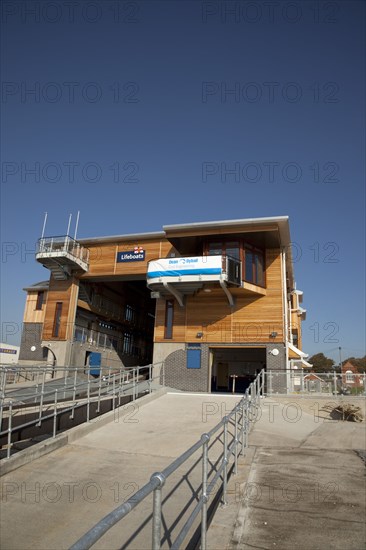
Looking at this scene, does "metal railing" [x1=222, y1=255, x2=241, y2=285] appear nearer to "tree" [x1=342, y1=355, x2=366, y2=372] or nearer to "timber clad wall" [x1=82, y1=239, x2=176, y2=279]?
"timber clad wall" [x1=82, y1=239, x2=176, y2=279]

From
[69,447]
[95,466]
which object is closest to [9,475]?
[95,466]

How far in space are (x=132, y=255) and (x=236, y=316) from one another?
768 cm

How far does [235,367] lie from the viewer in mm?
29531

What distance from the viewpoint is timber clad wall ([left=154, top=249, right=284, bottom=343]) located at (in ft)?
72.8

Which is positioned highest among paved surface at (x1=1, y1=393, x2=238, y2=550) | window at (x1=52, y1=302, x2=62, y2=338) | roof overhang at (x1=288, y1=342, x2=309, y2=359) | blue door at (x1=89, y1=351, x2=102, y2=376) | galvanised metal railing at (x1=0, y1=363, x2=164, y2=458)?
window at (x1=52, y1=302, x2=62, y2=338)

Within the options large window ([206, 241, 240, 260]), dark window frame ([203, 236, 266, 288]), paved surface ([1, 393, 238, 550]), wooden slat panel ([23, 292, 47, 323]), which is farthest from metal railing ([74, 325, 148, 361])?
paved surface ([1, 393, 238, 550])

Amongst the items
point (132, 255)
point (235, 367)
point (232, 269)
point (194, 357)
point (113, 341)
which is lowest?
point (235, 367)

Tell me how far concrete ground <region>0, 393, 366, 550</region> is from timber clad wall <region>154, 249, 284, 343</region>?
10.7 meters

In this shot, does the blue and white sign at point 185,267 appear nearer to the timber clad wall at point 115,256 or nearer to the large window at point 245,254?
the large window at point 245,254

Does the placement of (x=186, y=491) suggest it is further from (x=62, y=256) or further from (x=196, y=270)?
(x=62, y=256)

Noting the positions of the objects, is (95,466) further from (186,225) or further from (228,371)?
(228,371)

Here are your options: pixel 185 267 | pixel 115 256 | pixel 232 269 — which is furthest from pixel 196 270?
pixel 115 256

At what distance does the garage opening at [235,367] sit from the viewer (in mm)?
28266

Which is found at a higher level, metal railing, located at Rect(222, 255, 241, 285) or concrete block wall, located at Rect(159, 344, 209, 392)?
metal railing, located at Rect(222, 255, 241, 285)
